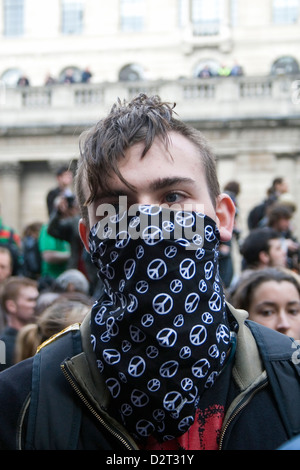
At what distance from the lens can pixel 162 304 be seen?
7.10 ft

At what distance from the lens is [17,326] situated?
20.7ft

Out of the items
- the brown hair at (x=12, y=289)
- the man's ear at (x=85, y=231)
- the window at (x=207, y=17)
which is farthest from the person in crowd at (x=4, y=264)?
the window at (x=207, y=17)

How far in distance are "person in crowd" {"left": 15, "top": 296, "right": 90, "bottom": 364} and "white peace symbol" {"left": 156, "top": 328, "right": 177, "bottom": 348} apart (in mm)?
2473

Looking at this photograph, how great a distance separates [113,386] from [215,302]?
16.5 inches

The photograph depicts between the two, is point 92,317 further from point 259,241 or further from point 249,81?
point 249,81

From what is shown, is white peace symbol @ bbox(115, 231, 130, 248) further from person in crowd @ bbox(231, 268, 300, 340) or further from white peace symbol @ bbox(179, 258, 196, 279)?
person in crowd @ bbox(231, 268, 300, 340)

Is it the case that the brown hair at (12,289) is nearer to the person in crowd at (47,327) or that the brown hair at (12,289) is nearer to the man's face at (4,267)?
the man's face at (4,267)

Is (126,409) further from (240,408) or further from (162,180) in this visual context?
(162,180)

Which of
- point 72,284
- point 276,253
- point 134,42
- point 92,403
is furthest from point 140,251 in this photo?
point 134,42

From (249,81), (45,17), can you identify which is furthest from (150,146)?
(45,17)

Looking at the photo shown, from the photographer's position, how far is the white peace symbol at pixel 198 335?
218 centimetres

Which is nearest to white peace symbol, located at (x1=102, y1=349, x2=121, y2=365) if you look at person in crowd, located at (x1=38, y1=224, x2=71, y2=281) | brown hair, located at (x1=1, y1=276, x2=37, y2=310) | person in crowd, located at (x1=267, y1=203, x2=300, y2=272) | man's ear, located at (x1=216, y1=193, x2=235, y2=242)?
man's ear, located at (x1=216, y1=193, x2=235, y2=242)
